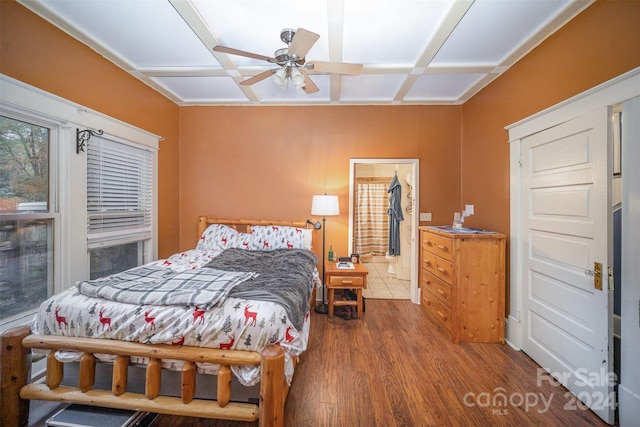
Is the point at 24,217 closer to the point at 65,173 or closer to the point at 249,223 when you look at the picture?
the point at 65,173

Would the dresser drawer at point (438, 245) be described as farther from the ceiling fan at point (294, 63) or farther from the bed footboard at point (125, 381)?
the bed footboard at point (125, 381)

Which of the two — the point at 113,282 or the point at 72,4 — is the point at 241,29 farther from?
the point at 113,282

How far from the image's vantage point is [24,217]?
1828 millimetres

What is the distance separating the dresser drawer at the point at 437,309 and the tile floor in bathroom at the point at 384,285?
58 cm

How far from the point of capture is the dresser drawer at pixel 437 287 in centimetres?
256

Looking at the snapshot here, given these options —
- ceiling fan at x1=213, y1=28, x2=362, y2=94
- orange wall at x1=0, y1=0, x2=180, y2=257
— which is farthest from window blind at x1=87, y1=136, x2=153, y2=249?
ceiling fan at x1=213, y1=28, x2=362, y2=94

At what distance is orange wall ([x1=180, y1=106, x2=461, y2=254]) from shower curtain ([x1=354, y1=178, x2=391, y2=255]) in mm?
2238

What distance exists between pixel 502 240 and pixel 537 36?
5.84ft

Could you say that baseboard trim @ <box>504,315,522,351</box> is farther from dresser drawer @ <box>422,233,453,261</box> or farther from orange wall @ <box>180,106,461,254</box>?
orange wall @ <box>180,106,461,254</box>

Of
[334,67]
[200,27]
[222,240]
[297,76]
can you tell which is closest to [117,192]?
[222,240]

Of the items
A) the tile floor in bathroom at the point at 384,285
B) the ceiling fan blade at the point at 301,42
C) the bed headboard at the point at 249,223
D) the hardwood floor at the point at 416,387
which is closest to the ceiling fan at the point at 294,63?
the ceiling fan blade at the point at 301,42

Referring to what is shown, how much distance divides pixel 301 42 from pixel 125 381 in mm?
2348

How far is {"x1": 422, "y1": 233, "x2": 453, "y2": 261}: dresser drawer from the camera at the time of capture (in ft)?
8.26

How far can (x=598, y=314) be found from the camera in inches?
63.3
